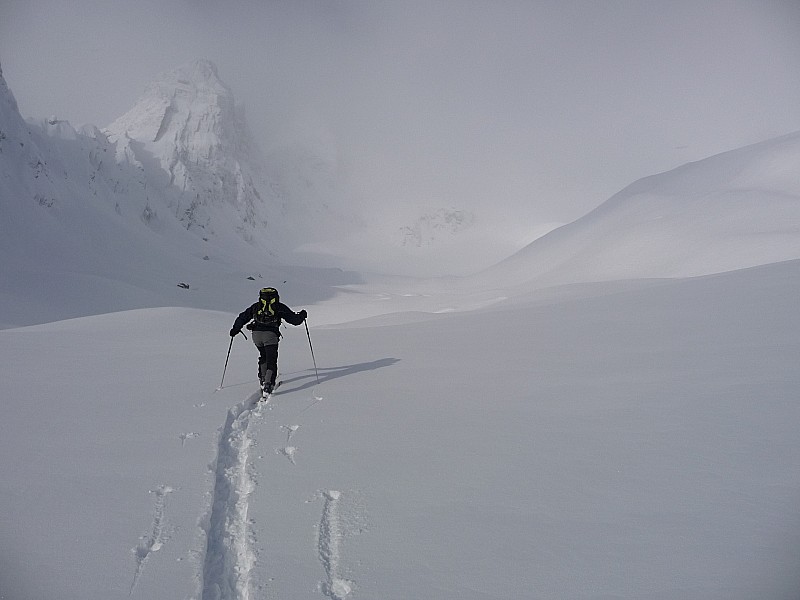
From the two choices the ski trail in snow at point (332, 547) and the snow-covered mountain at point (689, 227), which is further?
the snow-covered mountain at point (689, 227)

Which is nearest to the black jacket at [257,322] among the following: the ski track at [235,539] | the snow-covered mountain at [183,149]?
the ski track at [235,539]

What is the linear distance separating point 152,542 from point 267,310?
5223 millimetres

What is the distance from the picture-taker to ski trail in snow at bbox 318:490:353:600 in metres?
3.02

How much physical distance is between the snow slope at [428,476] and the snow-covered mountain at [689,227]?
18.9m

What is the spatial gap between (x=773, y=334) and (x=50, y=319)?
27958 millimetres

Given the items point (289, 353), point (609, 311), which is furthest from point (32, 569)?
point (609, 311)

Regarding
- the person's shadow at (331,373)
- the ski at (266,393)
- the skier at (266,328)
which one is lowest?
the ski at (266,393)

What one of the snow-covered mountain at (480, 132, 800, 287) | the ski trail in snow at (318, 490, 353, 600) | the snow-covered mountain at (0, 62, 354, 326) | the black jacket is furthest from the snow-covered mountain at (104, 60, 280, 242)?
the ski trail in snow at (318, 490, 353, 600)

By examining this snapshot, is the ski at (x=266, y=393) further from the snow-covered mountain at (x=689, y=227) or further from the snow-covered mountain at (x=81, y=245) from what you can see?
the snow-covered mountain at (x=689, y=227)

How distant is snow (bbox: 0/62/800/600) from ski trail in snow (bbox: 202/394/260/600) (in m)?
0.02

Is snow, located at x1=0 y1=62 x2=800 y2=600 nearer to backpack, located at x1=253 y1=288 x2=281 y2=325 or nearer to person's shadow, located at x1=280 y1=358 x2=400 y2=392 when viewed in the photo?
person's shadow, located at x1=280 y1=358 x2=400 y2=392

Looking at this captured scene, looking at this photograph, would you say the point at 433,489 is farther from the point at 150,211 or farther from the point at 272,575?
the point at 150,211

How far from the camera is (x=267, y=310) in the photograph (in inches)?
335

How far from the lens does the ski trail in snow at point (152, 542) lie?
3.24 meters
